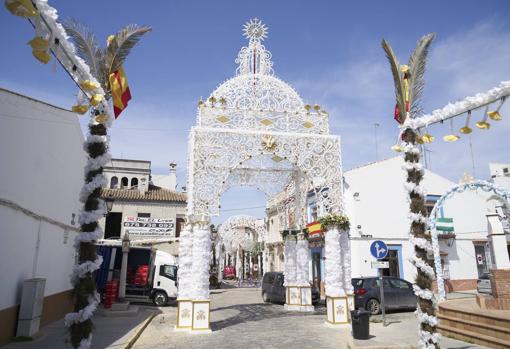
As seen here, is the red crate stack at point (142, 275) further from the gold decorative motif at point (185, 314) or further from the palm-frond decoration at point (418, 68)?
the palm-frond decoration at point (418, 68)

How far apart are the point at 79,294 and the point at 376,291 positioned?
11421 mm

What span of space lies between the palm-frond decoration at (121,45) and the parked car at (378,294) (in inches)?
451

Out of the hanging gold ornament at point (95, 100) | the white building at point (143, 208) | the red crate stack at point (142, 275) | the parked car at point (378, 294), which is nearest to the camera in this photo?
the hanging gold ornament at point (95, 100)

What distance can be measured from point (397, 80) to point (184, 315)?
818 cm

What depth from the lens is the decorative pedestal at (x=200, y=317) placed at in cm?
1021

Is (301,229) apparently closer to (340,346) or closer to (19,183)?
(340,346)

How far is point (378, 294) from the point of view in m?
13.8

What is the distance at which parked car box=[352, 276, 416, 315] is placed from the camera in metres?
13.6

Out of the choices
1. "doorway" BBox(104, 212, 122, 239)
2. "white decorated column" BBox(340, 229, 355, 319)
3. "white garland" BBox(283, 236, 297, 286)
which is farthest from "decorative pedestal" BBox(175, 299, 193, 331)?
"doorway" BBox(104, 212, 122, 239)

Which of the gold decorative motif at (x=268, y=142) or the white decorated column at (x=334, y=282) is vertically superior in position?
the gold decorative motif at (x=268, y=142)

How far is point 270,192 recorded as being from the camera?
→ 577 inches

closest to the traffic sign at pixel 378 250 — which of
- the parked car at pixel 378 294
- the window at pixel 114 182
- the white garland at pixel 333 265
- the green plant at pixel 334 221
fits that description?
the white garland at pixel 333 265

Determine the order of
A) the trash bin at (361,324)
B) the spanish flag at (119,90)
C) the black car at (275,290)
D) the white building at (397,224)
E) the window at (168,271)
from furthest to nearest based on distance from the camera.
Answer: the white building at (397,224), the window at (168,271), the black car at (275,290), the trash bin at (361,324), the spanish flag at (119,90)

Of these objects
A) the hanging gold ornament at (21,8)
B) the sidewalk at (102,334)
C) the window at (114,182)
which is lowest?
the sidewalk at (102,334)
